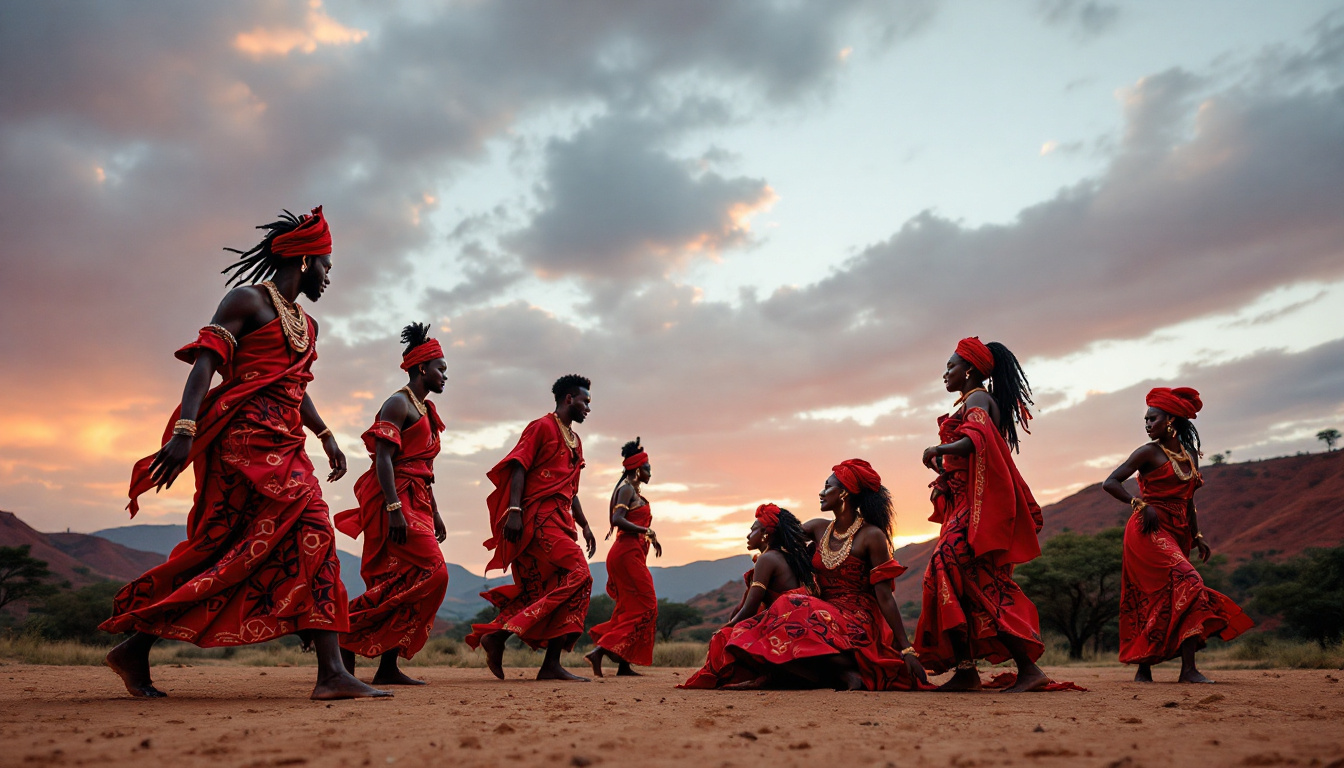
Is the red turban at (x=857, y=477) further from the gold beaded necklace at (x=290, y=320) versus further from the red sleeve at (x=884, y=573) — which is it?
the gold beaded necklace at (x=290, y=320)

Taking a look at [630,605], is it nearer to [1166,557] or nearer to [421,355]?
[421,355]

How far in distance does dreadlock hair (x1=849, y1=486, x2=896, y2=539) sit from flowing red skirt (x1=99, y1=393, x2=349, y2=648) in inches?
150

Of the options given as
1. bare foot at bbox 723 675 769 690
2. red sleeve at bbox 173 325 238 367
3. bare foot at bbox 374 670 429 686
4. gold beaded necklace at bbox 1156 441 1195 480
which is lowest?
bare foot at bbox 723 675 769 690

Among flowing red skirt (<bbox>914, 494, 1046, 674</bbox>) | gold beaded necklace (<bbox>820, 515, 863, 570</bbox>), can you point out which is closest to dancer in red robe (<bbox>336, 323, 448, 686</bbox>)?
gold beaded necklace (<bbox>820, 515, 863, 570</bbox>)

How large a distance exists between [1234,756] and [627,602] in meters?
6.67

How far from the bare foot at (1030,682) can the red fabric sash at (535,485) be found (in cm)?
397

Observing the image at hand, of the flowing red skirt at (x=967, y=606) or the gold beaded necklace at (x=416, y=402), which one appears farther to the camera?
the gold beaded necklace at (x=416, y=402)

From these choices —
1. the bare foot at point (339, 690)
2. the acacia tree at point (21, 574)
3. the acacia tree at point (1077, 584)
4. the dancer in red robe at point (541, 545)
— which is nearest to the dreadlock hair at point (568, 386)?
the dancer in red robe at point (541, 545)

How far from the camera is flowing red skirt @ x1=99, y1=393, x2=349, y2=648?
4695mm

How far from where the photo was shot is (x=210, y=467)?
493cm

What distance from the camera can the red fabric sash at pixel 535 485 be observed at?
820cm

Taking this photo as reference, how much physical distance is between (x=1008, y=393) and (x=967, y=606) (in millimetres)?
1712

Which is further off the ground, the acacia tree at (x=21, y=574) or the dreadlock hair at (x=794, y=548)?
the acacia tree at (x=21, y=574)

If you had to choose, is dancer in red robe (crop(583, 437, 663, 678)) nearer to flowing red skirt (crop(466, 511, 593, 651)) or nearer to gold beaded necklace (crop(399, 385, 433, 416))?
flowing red skirt (crop(466, 511, 593, 651))
